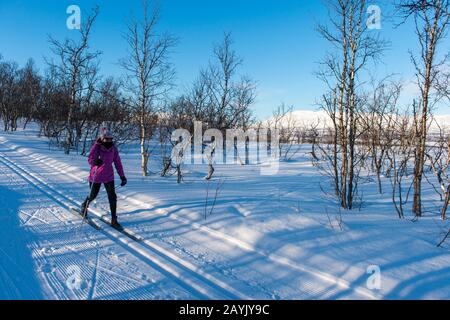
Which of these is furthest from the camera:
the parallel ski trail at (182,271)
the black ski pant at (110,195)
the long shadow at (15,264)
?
the black ski pant at (110,195)

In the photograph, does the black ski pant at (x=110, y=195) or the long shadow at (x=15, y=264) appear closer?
the long shadow at (x=15, y=264)

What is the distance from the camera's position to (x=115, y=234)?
411 cm

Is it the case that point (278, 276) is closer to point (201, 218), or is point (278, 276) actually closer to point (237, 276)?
point (237, 276)

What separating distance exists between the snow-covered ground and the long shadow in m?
0.01

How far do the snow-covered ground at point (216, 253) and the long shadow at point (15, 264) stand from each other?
0.01 metres

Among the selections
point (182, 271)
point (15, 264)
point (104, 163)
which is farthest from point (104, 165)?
point (182, 271)

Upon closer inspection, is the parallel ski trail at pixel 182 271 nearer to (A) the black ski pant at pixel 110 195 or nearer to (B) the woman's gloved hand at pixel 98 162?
(A) the black ski pant at pixel 110 195

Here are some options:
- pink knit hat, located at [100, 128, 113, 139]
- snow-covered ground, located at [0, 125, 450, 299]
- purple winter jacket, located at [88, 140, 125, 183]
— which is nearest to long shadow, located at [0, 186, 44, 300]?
snow-covered ground, located at [0, 125, 450, 299]

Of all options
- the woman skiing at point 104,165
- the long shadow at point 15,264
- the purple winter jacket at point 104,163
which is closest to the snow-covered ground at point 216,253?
the long shadow at point 15,264

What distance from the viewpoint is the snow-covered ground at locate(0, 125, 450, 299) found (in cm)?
275

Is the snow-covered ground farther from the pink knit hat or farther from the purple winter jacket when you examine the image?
the pink knit hat

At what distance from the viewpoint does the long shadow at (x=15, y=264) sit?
253cm
